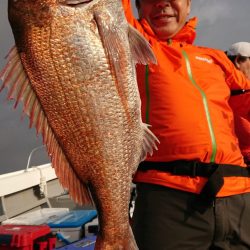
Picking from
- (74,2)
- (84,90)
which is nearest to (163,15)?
(74,2)

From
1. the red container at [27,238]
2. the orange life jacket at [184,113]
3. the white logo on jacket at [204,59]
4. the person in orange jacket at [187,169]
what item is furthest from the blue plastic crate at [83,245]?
the white logo on jacket at [204,59]

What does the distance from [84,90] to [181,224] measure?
4.90 ft

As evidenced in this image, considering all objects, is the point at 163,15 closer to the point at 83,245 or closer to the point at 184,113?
the point at 184,113

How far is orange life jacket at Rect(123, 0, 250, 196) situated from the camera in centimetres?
360

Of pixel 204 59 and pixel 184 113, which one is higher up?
pixel 204 59

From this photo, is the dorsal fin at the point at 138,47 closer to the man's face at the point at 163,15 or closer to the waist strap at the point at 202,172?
the waist strap at the point at 202,172

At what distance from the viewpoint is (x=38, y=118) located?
2.76m

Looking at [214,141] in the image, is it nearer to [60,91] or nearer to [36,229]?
[60,91]

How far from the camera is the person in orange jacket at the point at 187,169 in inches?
140

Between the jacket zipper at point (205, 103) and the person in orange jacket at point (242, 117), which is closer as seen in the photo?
the jacket zipper at point (205, 103)

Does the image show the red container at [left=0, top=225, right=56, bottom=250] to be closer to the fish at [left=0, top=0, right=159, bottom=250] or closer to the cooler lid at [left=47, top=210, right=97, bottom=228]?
the cooler lid at [left=47, top=210, right=97, bottom=228]

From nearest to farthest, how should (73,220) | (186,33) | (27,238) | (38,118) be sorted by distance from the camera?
1. (38,118)
2. (186,33)
3. (27,238)
4. (73,220)

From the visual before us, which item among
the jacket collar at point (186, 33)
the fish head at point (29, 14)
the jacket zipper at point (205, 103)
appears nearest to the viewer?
the fish head at point (29, 14)

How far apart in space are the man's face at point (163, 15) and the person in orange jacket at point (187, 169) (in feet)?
0.65
